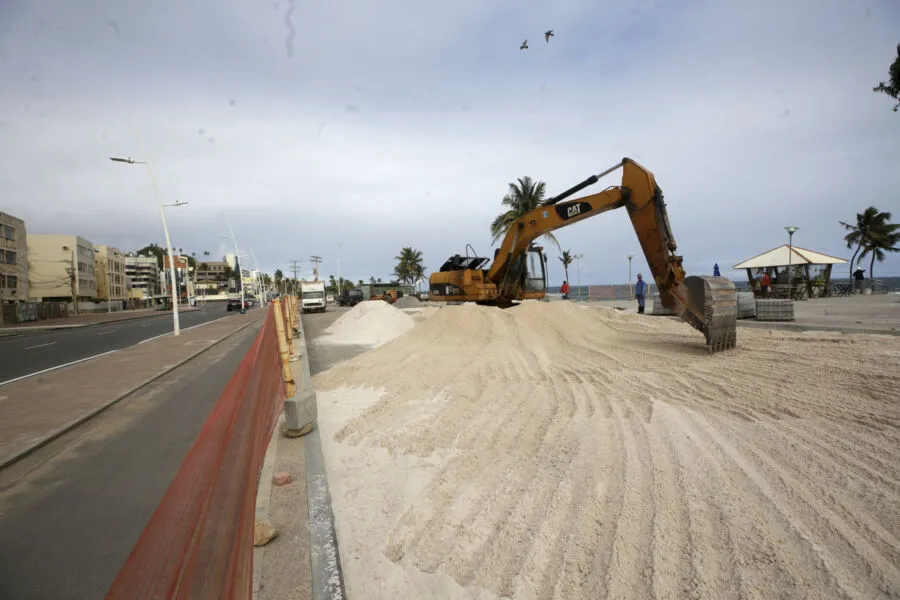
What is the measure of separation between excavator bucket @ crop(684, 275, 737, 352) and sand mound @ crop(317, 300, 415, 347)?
7984mm

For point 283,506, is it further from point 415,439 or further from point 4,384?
point 4,384

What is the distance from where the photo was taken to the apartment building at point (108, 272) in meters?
68.2

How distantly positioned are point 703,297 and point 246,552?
315 inches

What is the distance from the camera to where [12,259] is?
3975cm

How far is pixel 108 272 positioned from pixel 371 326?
79.1 meters

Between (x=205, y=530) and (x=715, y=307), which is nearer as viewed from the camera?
(x=205, y=530)

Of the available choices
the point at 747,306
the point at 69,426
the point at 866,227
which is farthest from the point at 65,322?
the point at 866,227

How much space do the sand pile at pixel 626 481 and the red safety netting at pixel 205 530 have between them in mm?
693

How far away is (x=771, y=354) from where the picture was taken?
6.92 meters

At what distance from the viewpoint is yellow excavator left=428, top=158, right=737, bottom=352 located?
7.55m

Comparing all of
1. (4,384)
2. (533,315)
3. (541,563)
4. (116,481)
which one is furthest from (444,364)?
(4,384)

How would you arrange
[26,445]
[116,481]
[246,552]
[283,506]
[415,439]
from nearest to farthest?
[246,552] < [283,506] < [116,481] < [415,439] < [26,445]

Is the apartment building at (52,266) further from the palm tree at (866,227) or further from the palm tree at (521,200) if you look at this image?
the palm tree at (866,227)

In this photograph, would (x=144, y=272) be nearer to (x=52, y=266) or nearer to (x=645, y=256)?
(x=52, y=266)
